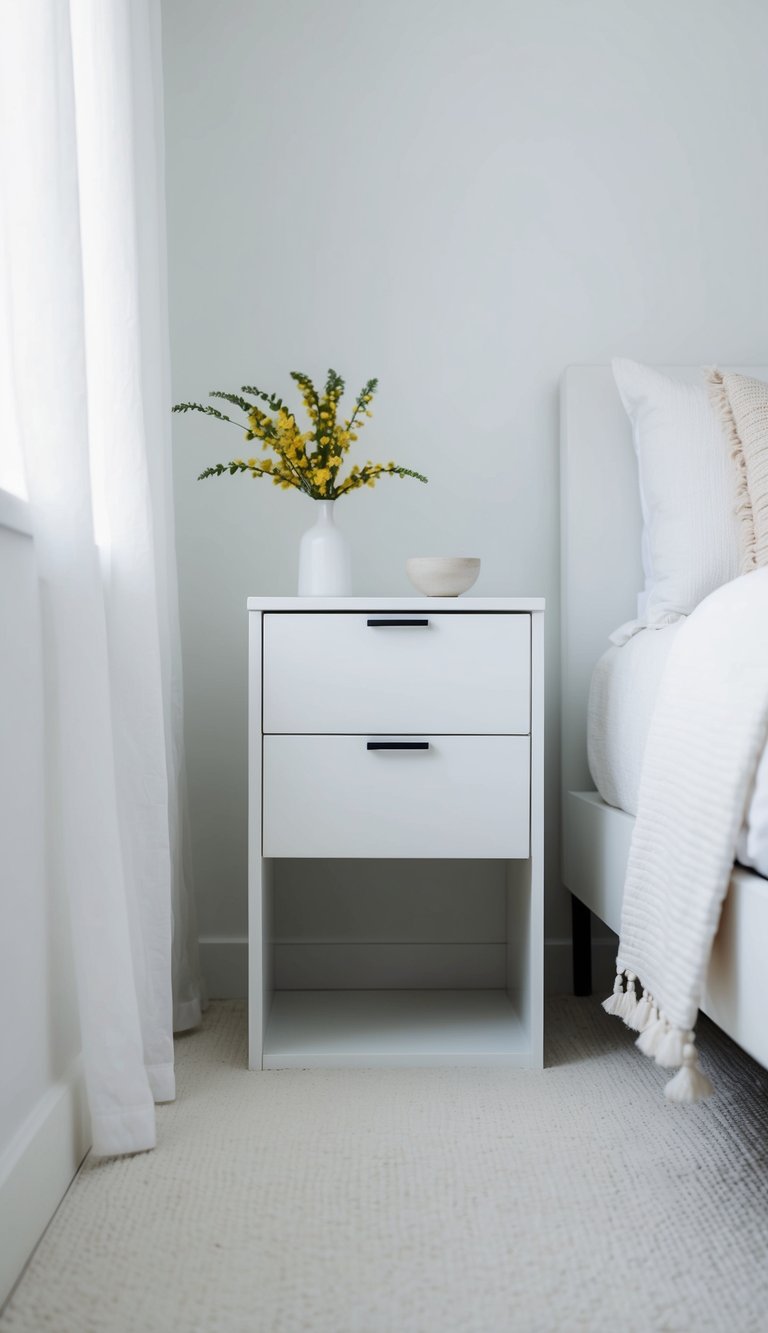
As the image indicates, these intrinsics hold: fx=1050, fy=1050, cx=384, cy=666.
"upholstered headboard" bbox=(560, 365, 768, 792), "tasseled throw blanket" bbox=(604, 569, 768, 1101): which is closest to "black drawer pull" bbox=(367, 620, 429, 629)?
"tasseled throw blanket" bbox=(604, 569, 768, 1101)

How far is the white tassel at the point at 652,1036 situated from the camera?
109 cm

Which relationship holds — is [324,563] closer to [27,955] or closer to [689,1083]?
[27,955]

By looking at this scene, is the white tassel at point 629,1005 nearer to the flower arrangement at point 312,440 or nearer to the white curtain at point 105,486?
the white curtain at point 105,486

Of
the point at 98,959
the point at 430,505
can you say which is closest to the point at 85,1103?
the point at 98,959

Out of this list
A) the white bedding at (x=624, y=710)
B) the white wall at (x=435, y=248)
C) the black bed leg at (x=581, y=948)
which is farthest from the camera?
the white wall at (x=435, y=248)

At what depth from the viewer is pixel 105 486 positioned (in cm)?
134

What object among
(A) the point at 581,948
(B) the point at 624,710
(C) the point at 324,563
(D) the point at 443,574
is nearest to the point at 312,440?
(C) the point at 324,563

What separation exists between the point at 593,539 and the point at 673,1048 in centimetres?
109

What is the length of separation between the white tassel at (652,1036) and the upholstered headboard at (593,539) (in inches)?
32.7

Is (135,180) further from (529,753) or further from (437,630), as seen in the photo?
(529,753)

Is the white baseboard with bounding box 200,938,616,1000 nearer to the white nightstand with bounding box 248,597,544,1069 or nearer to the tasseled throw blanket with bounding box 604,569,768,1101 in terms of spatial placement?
the white nightstand with bounding box 248,597,544,1069

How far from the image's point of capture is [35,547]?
112cm

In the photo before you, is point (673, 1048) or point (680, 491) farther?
point (680, 491)

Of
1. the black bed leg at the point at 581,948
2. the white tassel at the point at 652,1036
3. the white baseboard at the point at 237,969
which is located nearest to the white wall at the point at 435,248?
→ the white baseboard at the point at 237,969
